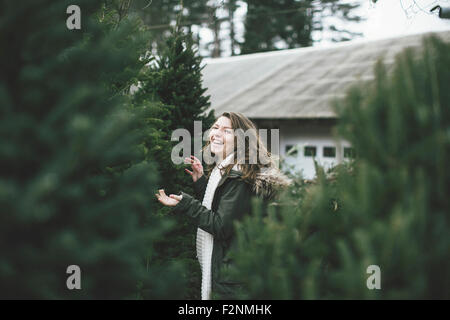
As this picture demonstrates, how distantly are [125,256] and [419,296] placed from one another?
1195 mm

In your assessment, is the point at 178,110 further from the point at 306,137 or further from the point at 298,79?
the point at 298,79

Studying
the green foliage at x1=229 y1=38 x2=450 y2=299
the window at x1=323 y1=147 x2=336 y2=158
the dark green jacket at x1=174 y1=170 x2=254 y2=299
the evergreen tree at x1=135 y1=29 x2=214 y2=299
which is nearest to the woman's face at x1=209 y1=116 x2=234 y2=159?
the dark green jacket at x1=174 y1=170 x2=254 y2=299

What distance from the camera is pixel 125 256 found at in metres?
1.52

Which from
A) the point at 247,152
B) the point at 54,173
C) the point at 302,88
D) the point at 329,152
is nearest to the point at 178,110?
the point at 247,152

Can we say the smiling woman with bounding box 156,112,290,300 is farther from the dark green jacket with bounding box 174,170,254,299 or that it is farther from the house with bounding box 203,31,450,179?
the house with bounding box 203,31,450,179

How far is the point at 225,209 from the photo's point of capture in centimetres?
303

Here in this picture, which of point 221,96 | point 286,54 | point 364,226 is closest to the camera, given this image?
point 364,226

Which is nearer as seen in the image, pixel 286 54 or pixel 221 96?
pixel 221 96

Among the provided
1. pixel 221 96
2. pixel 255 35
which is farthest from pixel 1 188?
pixel 255 35

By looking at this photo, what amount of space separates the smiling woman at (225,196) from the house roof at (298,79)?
787cm

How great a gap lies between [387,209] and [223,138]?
212 centimetres

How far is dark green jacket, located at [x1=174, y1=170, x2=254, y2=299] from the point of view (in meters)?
3.00

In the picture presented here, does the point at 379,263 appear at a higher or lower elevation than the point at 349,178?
lower
